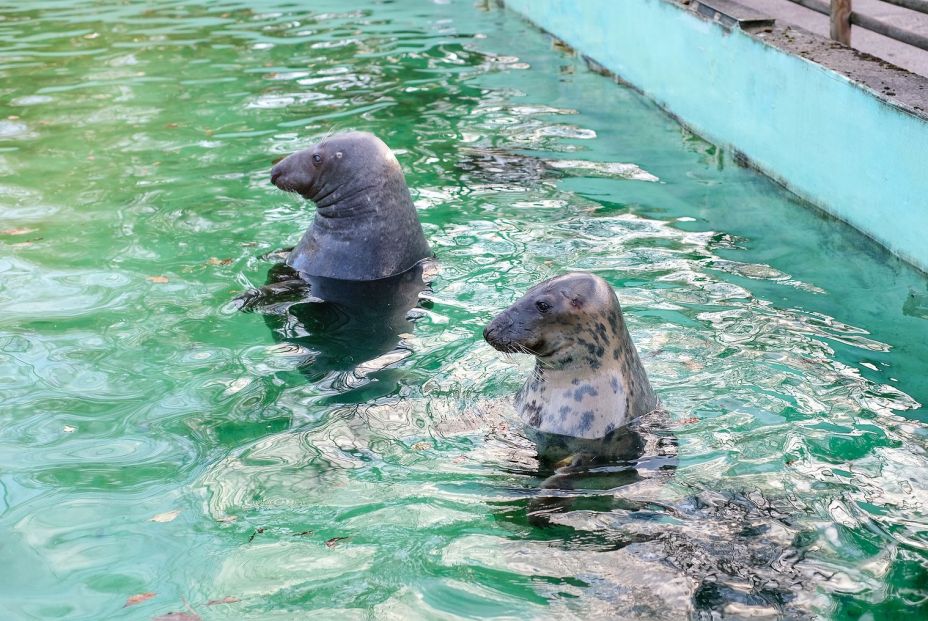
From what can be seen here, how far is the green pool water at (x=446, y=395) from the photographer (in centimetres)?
477

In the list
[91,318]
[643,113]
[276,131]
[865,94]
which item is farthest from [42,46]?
[865,94]

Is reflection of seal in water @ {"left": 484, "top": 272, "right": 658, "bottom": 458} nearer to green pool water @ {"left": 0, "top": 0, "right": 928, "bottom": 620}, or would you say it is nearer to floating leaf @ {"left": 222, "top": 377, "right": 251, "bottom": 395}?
green pool water @ {"left": 0, "top": 0, "right": 928, "bottom": 620}

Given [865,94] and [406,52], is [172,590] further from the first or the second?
[406,52]

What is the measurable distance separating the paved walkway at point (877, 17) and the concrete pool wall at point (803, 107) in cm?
56

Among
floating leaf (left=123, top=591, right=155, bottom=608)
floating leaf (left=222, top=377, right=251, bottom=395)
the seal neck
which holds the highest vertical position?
the seal neck

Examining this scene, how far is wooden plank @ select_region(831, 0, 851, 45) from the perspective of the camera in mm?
9492

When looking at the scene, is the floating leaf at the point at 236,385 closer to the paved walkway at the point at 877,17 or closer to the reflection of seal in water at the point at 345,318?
the reflection of seal in water at the point at 345,318

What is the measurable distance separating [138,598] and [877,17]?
8788 millimetres

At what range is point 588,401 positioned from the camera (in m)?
5.66

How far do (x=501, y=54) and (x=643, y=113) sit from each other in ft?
11.8

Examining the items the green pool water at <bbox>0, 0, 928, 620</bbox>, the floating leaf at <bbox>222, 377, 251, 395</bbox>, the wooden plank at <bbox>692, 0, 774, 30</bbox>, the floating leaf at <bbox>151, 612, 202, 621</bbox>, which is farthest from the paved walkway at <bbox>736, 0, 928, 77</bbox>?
the floating leaf at <bbox>151, 612, 202, 621</bbox>

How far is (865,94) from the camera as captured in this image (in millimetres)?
8594

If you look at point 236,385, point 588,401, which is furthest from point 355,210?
point 588,401

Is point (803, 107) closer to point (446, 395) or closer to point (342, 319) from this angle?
point (342, 319)
